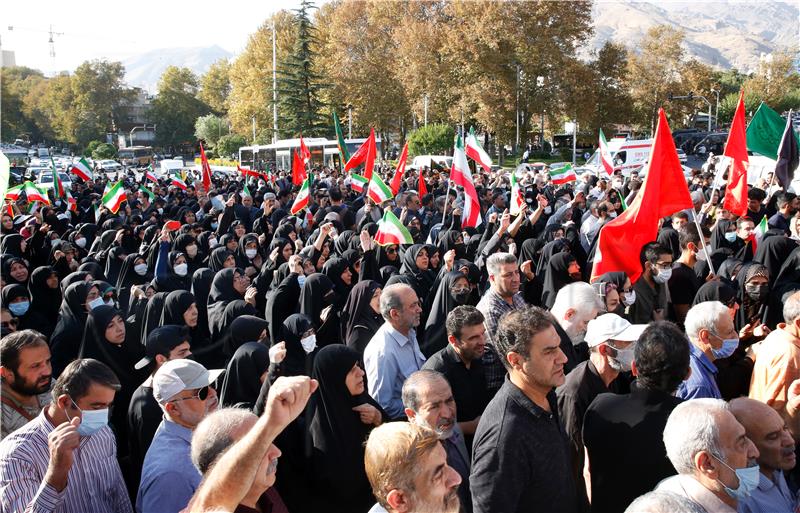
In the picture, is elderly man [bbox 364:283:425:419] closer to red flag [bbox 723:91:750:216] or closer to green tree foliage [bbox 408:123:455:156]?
red flag [bbox 723:91:750:216]

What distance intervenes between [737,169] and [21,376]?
7.77 metres

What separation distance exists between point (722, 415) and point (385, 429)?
1.31m

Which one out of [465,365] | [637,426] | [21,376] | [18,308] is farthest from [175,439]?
[18,308]

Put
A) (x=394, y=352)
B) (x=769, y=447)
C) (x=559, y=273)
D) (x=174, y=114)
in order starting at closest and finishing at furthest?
1. (x=769, y=447)
2. (x=394, y=352)
3. (x=559, y=273)
4. (x=174, y=114)

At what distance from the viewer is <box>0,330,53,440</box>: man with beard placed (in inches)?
146

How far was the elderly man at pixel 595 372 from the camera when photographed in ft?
11.3

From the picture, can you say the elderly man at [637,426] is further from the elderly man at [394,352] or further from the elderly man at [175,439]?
the elderly man at [175,439]

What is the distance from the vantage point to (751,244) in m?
7.70

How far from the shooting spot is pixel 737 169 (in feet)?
27.7

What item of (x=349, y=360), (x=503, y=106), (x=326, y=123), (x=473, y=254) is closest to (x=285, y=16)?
(x=326, y=123)

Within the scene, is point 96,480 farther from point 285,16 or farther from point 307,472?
point 285,16

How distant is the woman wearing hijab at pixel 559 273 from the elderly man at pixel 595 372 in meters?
3.06

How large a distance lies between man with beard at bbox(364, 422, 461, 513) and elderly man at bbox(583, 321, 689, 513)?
1.08 metres

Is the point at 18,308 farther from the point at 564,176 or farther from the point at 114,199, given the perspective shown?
the point at 564,176
